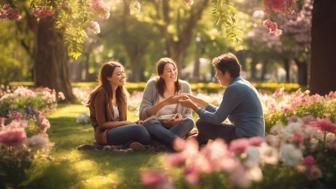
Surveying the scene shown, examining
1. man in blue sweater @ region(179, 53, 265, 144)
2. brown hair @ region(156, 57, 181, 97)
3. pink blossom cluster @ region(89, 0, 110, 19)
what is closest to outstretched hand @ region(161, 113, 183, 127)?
brown hair @ region(156, 57, 181, 97)

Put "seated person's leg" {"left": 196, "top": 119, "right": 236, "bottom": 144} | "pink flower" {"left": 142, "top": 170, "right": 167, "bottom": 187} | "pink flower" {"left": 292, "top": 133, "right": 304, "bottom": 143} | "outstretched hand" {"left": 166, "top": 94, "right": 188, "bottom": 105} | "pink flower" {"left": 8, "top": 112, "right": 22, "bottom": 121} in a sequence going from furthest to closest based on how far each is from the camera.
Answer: "outstretched hand" {"left": 166, "top": 94, "right": 188, "bottom": 105}
"seated person's leg" {"left": 196, "top": 119, "right": 236, "bottom": 144}
"pink flower" {"left": 8, "top": 112, "right": 22, "bottom": 121}
"pink flower" {"left": 292, "top": 133, "right": 304, "bottom": 143}
"pink flower" {"left": 142, "top": 170, "right": 167, "bottom": 187}

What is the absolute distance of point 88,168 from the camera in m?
7.50

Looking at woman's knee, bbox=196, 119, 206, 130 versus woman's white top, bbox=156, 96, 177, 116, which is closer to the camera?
woman's knee, bbox=196, 119, 206, 130

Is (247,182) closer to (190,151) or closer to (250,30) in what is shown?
(190,151)

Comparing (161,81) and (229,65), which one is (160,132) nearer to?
(161,81)

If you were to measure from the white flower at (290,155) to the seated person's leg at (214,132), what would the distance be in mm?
2990

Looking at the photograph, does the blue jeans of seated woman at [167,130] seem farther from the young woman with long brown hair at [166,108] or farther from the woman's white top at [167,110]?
the woman's white top at [167,110]

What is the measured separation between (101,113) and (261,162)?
4.59 meters

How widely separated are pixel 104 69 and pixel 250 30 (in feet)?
109

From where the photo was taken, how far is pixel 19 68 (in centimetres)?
3366

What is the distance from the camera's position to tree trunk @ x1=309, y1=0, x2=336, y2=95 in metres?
11.3

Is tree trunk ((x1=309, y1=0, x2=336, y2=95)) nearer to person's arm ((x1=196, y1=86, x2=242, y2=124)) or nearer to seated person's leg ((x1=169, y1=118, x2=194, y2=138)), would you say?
seated person's leg ((x1=169, y1=118, x2=194, y2=138))

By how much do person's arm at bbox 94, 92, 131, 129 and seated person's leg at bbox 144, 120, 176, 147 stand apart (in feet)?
1.44

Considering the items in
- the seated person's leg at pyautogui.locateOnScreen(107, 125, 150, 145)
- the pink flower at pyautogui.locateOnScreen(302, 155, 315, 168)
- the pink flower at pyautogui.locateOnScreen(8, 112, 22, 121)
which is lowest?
the seated person's leg at pyautogui.locateOnScreen(107, 125, 150, 145)
